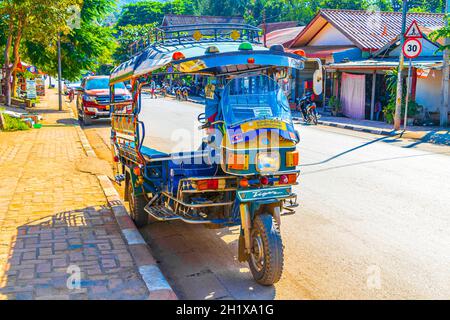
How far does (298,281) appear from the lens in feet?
17.6

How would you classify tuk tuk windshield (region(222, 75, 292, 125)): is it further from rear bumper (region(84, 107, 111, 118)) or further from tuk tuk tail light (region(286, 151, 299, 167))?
rear bumper (region(84, 107, 111, 118))

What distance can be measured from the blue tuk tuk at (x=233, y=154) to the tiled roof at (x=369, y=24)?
20568 millimetres

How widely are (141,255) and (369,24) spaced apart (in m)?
26.0

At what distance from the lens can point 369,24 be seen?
28547 mm

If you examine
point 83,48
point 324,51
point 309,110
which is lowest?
point 309,110

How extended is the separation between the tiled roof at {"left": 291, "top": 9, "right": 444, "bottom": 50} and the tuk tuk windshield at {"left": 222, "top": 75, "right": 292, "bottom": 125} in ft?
67.8

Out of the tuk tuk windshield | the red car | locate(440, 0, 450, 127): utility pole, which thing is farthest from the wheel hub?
the red car

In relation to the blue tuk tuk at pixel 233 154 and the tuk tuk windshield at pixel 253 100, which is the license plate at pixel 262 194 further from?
the tuk tuk windshield at pixel 253 100

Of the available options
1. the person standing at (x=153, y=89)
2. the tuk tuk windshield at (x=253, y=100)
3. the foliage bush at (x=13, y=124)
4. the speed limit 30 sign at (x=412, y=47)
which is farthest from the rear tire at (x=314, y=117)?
the tuk tuk windshield at (x=253, y=100)

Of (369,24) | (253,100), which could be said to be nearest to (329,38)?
(369,24)

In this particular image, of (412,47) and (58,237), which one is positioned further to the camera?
(412,47)

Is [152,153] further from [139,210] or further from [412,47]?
[412,47]

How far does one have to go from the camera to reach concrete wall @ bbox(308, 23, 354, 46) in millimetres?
28223

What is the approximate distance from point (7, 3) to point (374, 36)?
58.5 ft
